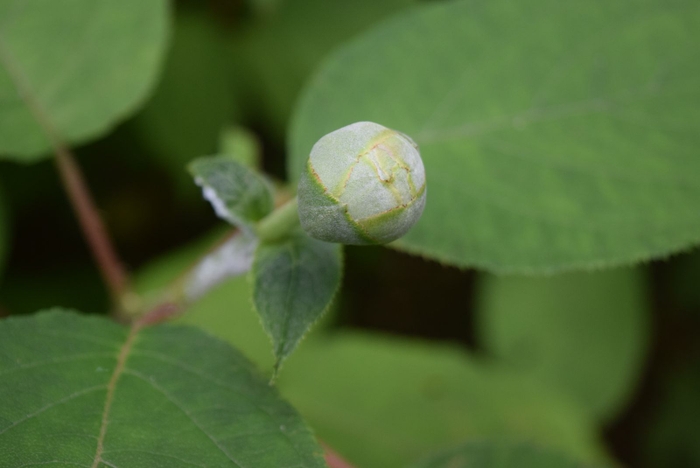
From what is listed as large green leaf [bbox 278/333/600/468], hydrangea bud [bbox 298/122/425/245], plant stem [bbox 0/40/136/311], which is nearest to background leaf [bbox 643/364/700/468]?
large green leaf [bbox 278/333/600/468]

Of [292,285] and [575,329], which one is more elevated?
[292,285]

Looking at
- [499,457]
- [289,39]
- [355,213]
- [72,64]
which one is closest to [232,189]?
[355,213]

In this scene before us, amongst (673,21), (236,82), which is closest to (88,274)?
(236,82)

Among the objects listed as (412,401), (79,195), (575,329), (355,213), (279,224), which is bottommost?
(575,329)

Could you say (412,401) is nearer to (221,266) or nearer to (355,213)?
(221,266)

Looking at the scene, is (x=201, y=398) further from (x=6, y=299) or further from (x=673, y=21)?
(x=6, y=299)
